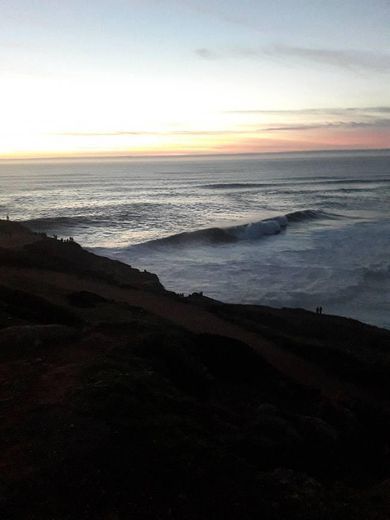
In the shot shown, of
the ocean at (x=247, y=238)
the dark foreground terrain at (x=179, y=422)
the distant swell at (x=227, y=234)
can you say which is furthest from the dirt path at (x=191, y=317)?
the distant swell at (x=227, y=234)

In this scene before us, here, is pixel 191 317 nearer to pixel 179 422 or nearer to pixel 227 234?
pixel 179 422

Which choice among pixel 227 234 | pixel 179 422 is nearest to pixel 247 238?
pixel 227 234

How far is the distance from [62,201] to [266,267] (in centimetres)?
4826

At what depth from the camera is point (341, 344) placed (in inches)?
625

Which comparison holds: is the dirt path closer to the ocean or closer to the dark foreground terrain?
the dark foreground terrain

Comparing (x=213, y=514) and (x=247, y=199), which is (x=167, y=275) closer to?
(x=213, y=514)

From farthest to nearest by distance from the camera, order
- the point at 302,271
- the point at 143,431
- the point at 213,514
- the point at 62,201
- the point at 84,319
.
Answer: the point at 62,201
the point at 302,271
the point at 84,319
the point at 143,431
the point at 213,514

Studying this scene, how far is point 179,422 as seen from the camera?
7219mm

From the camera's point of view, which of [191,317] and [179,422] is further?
[191,317]

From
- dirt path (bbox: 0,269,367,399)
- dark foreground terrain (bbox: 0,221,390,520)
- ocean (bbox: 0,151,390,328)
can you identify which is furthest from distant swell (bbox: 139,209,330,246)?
dark foreground terrain (bbox: 0,221,390,520)

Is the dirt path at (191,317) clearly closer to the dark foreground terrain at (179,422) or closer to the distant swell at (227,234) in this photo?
the dark foreground terrain at (179,422)

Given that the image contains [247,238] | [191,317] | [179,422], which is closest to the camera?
[179,422]

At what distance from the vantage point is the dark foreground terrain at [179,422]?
562 cm

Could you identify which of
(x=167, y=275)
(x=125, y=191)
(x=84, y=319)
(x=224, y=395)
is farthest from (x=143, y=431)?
(x=125, y=191)
